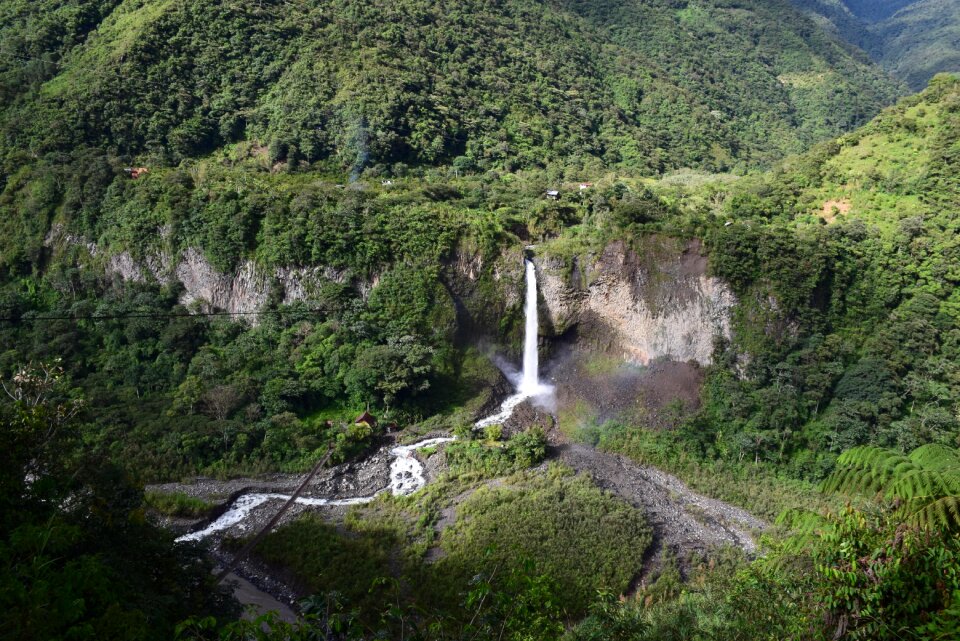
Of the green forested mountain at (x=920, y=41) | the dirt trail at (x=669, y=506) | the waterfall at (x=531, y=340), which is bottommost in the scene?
the dirt trail at (x=669, y=506)

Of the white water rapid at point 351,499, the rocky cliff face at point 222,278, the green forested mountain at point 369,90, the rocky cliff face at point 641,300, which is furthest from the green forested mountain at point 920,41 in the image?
the white water rapid at point 351,499

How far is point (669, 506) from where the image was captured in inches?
863

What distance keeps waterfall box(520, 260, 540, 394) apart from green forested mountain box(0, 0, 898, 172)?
16959 millimetres

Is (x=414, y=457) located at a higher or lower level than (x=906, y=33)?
lower

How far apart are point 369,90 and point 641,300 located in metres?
27.1

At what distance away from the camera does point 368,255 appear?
29156 millimetres

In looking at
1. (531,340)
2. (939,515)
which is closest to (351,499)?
(531,340)

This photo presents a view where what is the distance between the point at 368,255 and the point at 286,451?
400 inches

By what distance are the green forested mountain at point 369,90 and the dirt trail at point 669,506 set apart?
26117 millimetres

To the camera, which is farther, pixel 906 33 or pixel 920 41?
pixel 906 33

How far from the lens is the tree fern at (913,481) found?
4945 millimetres

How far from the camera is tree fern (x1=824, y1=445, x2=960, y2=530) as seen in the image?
4.95m

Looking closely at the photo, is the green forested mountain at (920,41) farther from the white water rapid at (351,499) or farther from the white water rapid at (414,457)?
the white water rapid at (351,499)

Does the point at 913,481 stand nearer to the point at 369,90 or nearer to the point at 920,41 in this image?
the point at 369,90
